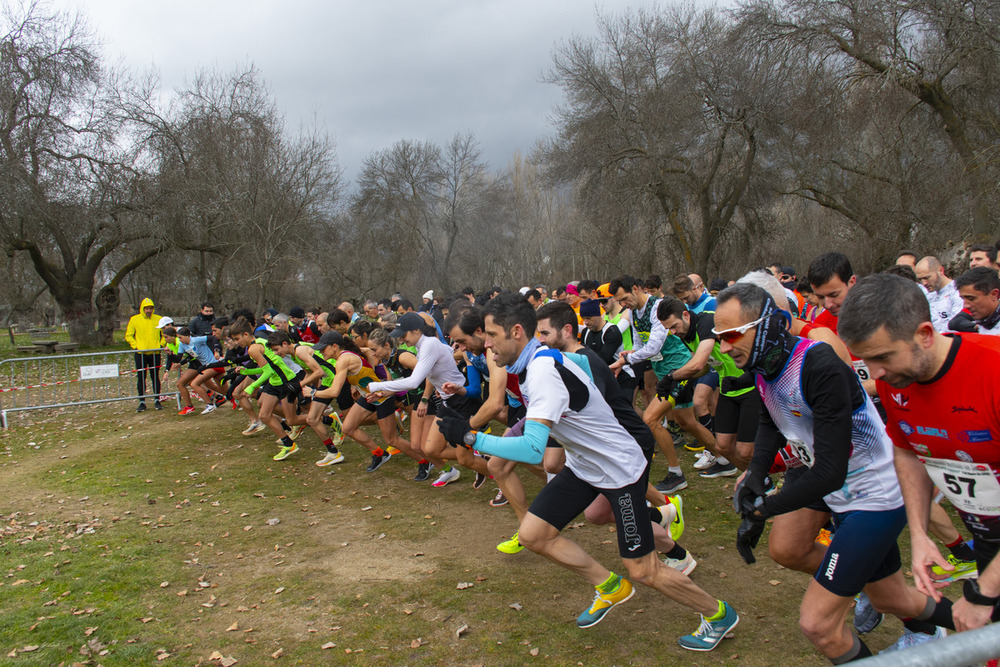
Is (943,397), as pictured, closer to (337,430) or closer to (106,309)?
(337,430)

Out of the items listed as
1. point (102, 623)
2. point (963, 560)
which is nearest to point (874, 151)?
point (963, 560)

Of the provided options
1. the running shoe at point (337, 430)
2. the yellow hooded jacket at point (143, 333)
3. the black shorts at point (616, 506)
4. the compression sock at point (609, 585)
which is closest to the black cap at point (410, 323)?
the running shoe at point (337, 430)

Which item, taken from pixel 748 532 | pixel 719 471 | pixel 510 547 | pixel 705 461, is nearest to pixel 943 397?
pixel 748 532

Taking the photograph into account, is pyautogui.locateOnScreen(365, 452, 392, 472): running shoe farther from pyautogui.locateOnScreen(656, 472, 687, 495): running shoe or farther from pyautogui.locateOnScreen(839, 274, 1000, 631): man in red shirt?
pyautogui.locateOnScreen(839, 274, 1000, 631): man in red shirt

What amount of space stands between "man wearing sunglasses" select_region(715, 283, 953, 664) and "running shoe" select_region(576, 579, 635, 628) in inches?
50.7

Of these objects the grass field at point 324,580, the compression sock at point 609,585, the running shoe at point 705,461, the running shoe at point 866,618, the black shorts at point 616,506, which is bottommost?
the grass field at point 324,580

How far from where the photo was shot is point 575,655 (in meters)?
3.80

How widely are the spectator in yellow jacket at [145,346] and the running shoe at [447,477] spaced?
8485 mm

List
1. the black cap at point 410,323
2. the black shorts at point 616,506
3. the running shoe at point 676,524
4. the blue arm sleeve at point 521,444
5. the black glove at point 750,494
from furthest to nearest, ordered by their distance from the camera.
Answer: the black cap at point 410,323 < the running shoe at point 676,524 < the black shorts at point 616,506 < the blue arm sleeve at point 521,444 < the black glove at point 750,494

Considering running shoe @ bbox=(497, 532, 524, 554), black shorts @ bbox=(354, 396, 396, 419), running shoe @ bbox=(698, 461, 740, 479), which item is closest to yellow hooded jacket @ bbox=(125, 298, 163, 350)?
black shorts @ bbox=(354, 396, 396, 419)

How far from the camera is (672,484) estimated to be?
6.71 meters

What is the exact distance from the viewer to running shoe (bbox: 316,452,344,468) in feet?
28.8

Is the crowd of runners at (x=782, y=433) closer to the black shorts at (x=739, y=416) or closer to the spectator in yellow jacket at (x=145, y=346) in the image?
the black shorts at (x=739, y=416)

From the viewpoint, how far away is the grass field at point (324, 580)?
4.00m
